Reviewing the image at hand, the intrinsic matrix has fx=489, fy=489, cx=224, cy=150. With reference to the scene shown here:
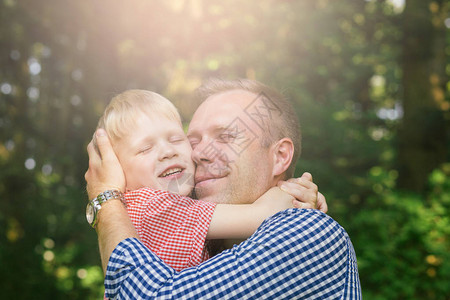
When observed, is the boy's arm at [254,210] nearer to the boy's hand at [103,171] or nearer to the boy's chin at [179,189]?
the boy's chin at [179,189]

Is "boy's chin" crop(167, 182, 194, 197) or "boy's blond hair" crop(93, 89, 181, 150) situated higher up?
"boy's blond hair" crop(93, 89, 181, 150)

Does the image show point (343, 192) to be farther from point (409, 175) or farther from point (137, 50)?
point (137, 50)

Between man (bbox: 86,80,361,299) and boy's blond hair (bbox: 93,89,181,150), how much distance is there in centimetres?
8

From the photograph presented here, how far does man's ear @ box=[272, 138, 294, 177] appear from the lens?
6.99ft

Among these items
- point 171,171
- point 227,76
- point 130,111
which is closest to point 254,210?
point 171,171

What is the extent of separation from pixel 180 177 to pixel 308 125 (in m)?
5.57

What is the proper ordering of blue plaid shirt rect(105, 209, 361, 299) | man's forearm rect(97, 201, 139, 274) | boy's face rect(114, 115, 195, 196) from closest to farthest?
blue plaid shirt rect(105, 209, 361, 299) < man's forearm rect(97, 201, 139, 274) < boy's face rect(114, 115, 195, 196)

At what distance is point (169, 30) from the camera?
8711mm

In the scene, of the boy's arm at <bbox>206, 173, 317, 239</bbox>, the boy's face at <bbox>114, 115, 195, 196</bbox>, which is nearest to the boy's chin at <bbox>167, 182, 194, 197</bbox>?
the boy's face at <bbox>114, 115, 195, 196</bbox>

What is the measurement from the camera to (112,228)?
5.19 feet

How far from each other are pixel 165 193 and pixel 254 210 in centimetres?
33

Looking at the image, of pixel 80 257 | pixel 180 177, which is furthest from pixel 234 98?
pixel 80 257

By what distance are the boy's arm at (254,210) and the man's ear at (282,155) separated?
25 cm

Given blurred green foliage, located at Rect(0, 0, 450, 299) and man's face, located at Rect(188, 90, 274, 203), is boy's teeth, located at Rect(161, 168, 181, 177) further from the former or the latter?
blurred green foliage, located at Rect(0, 0, 450, 299)
